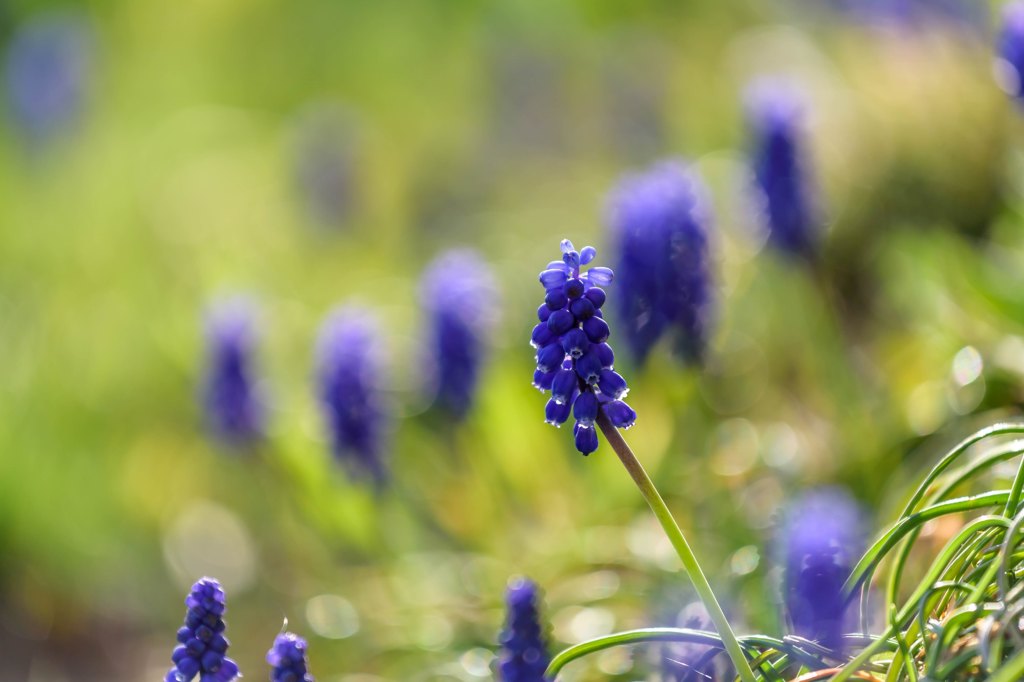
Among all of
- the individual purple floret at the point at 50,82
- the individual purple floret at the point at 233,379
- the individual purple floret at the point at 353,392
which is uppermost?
the individual purple floret at the point at 50,82

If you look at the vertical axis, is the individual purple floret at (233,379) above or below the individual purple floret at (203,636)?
above

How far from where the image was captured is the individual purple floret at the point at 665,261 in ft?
11.7

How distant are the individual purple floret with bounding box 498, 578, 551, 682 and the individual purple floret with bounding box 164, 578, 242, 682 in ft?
1.82

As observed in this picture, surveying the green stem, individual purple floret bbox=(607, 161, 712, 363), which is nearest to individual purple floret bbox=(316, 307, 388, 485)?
individual purple floret bbox=(607, 161, 712, 363)

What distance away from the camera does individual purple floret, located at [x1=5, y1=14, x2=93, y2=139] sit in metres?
8.67

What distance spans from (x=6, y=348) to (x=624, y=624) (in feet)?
13.0

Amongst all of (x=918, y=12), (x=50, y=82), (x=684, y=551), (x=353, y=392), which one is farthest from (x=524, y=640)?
(x=50, y=82)

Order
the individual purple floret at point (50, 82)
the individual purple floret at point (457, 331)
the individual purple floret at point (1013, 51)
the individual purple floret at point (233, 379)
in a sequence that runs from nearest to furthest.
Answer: the individual purple floret at point (1013, 51), the individual purple floret at point (457, 331), the individual purple floret at point (233, 379), the individual purple floret at point (50, 82)

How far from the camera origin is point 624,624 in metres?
3.39

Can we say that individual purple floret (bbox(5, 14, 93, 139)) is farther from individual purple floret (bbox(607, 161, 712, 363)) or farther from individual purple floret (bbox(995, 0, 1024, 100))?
individual purple floret (bbox(995, 0, 1024, 100))

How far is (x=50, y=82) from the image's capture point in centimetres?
884

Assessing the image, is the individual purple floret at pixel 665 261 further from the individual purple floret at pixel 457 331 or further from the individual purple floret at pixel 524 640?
the individual purple floret at pixel 524 640

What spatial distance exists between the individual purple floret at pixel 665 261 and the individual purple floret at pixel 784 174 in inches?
11.4

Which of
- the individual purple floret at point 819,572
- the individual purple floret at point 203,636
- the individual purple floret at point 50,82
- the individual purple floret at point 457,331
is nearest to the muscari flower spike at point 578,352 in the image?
the individual purple floret at point 819,572
